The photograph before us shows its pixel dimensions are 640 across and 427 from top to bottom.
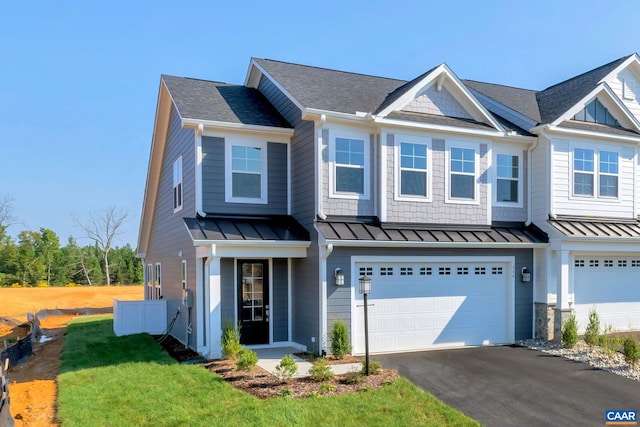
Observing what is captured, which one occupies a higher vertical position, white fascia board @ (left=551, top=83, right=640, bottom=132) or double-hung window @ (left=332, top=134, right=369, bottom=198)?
white fascia board @ (left=551, top=83, right=640, bottom=132)

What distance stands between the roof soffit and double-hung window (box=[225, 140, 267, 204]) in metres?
3.37

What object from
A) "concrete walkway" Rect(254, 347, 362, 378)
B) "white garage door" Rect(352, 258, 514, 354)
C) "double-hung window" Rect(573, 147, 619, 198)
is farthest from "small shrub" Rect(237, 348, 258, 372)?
"double-hung window" Rect(573, 147, 619, 198)

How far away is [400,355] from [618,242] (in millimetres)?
6735

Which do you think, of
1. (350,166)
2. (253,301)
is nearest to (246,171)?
(350,166)

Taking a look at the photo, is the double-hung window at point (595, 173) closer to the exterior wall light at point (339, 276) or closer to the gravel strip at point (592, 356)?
the gravel strip at point (592, 356)

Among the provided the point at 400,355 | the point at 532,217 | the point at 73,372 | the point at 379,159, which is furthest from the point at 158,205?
the point at 532,217

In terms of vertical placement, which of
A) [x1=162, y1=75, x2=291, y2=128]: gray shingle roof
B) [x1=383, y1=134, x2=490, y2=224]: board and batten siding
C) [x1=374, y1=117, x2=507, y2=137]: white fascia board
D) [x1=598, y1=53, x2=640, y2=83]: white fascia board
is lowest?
[x1=383, y1=134, x2=490, y2=224]: board and batten siding

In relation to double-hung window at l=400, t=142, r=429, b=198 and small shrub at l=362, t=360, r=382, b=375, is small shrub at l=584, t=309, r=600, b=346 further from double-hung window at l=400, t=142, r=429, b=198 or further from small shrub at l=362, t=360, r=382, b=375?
small shrub at l=362, t=360, r=382, b=375

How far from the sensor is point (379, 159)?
11.1 metres

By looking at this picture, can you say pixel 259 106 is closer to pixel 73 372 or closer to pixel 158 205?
pixel 158 205

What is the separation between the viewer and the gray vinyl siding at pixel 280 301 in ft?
38.1

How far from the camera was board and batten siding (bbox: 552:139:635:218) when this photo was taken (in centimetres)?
1253

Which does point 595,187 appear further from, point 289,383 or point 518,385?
point 289,383

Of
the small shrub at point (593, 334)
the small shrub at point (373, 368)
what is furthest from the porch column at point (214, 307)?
the small shrub at point (593, 334)
